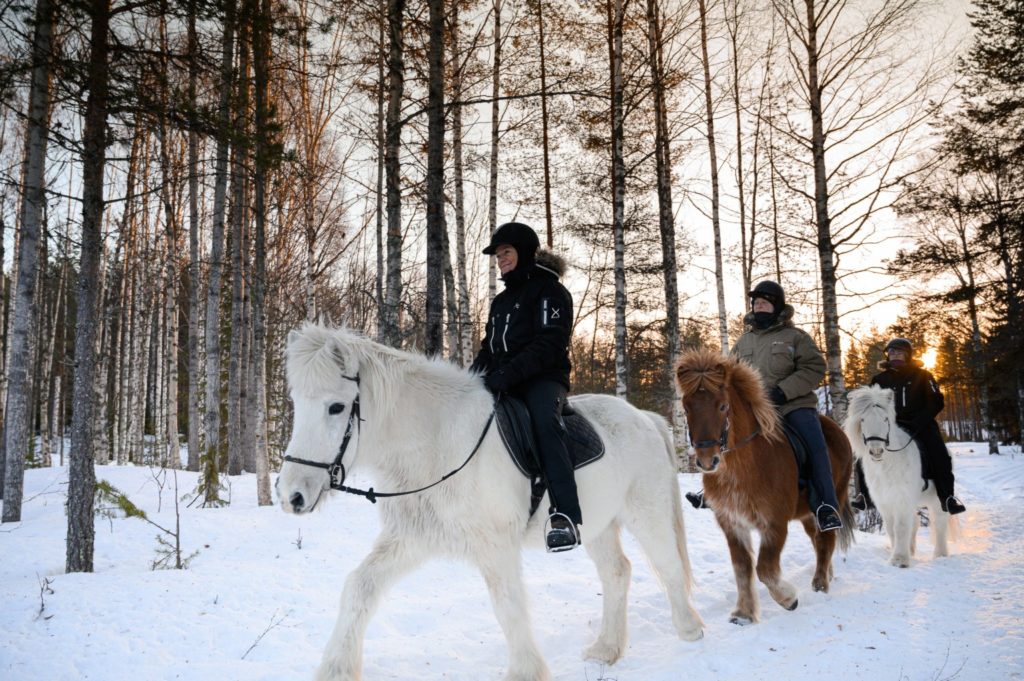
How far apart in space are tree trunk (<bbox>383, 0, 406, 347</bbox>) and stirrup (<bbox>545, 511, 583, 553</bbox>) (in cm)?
509

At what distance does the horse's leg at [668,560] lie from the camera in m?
4.20

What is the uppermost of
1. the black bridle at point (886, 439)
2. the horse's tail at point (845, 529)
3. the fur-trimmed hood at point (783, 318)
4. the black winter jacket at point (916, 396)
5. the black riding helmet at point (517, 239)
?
the black riding helmet at point (517, 239)

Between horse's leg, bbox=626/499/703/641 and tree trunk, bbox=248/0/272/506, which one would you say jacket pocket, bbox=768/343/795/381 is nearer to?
horse's leg, bbox=626/499/703/641

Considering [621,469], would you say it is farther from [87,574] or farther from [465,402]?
[87,574]

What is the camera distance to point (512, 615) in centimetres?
325

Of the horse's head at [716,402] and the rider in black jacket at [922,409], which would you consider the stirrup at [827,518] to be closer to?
the horse's head at [716,402]

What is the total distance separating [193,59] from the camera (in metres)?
6.36

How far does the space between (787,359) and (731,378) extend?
3.34 feet

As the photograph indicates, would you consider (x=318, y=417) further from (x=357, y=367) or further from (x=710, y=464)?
(x=710, y=464)

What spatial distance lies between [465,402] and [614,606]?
1922 millimetres

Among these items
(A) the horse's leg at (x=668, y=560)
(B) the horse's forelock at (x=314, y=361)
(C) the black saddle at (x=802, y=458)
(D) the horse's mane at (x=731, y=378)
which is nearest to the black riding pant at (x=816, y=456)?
(C) the black saddle at (x=802, y=458)

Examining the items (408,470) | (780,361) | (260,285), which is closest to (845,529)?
(780,361)

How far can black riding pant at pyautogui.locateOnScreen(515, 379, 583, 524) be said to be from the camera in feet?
11.2

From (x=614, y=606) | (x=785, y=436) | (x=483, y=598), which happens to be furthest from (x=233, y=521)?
(x=785, y=436)
